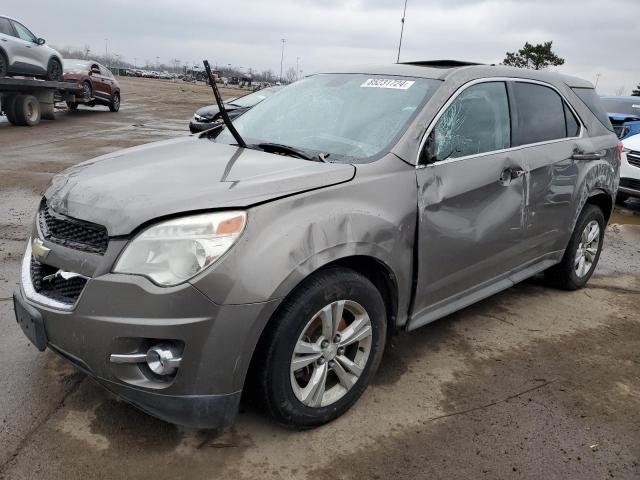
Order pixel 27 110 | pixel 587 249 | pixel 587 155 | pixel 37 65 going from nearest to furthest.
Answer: pixel 587 155
pixel 587 249
pixel 37 65
pixel 27 110

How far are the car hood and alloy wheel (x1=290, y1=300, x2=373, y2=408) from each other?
600mm

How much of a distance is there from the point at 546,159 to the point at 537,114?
0.34 m

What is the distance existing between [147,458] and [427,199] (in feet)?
6.02

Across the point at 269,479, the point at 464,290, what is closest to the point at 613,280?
the point at 464,290

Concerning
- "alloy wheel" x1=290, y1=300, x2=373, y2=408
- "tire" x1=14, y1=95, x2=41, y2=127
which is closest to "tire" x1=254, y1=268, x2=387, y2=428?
"alloy wheel" x1=290, y1=300, x2=373, y2=408

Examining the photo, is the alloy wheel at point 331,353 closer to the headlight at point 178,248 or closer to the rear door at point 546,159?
the headlight at point 178,248

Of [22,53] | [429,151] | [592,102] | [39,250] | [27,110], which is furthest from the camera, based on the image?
[27,110]

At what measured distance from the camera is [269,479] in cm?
230

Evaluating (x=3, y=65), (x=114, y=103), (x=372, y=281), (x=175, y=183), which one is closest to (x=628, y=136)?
(x=372, y=281)

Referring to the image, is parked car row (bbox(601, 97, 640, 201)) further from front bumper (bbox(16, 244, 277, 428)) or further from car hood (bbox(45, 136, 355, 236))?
front bumper (bbox(16, 244, 277, 428))

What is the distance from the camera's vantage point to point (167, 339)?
2.14 meters

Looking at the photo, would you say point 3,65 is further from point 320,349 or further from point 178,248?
point 320,349

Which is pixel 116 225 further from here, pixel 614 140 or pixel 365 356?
pixel 614 140

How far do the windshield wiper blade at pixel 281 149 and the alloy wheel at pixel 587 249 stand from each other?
2744mm
